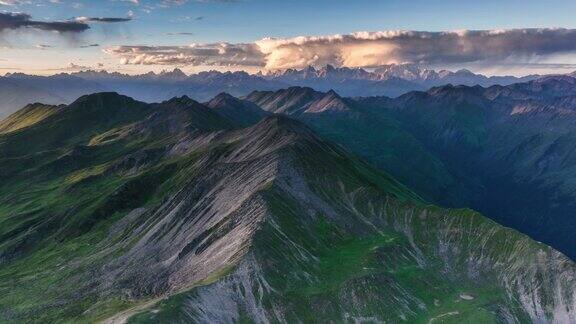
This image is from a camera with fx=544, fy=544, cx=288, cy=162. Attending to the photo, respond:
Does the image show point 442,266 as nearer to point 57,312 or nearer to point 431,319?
point 431,319

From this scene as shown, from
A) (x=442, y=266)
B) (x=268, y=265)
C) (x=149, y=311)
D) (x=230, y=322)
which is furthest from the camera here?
(x=442, y=266)

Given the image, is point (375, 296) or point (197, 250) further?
point (197, 250)

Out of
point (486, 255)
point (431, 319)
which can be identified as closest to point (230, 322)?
point (431, 319)

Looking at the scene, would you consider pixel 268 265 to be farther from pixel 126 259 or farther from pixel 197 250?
pixel 126 259

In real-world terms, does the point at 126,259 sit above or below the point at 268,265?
below

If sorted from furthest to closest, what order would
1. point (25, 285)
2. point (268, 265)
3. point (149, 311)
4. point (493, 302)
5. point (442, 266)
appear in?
point (25, 285) → point (442, 266) → point (493, 302) → point (268, 265) → point (149, 311)

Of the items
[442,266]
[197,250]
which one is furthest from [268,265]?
[442,266]

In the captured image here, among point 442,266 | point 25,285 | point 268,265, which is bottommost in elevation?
point 25,285

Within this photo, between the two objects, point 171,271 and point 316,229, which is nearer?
point 171,271

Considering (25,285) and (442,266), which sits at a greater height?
(442,266)
